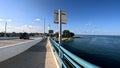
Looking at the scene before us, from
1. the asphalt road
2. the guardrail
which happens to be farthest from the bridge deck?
the guardrail

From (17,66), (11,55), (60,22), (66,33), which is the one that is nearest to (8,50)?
(11,55)

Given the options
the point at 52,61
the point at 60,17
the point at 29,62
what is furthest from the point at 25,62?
the point at 60,17

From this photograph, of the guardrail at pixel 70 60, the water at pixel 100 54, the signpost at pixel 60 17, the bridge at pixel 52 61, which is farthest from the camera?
the water at pixel 100 54

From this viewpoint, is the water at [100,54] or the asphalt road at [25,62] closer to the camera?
the asphalt road at [25,62]

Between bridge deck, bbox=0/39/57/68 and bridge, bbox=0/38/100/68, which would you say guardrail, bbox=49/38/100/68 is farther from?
bridge deck, bbox=0/39/57/68

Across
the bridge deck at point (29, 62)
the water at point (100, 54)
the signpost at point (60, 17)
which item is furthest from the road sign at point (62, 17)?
the water at point (100, 54)

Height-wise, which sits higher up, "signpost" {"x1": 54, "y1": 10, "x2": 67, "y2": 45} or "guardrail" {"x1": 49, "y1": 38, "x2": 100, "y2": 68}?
"signpost" {"x1": 54, "y1": 10, "x2": 67, "y2": 45}

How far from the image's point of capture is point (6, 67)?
6.92 meters

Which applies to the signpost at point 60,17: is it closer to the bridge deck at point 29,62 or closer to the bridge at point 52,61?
the bridge at point 52,61

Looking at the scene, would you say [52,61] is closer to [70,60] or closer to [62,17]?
[62,17]

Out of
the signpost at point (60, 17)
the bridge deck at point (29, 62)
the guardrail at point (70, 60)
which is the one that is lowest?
the bridge deck at point (29, 62)

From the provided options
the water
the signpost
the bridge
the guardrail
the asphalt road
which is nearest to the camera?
the guardrail

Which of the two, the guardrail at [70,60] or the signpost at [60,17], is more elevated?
the signpost at [60,17]

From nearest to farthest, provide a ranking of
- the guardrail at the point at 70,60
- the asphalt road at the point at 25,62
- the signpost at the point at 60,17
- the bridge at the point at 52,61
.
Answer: the guardrail at the point at 70,60
the bridge at the point at 52,61
the asphalt road at the point at 25,62
the signpost at the point at 60,17
